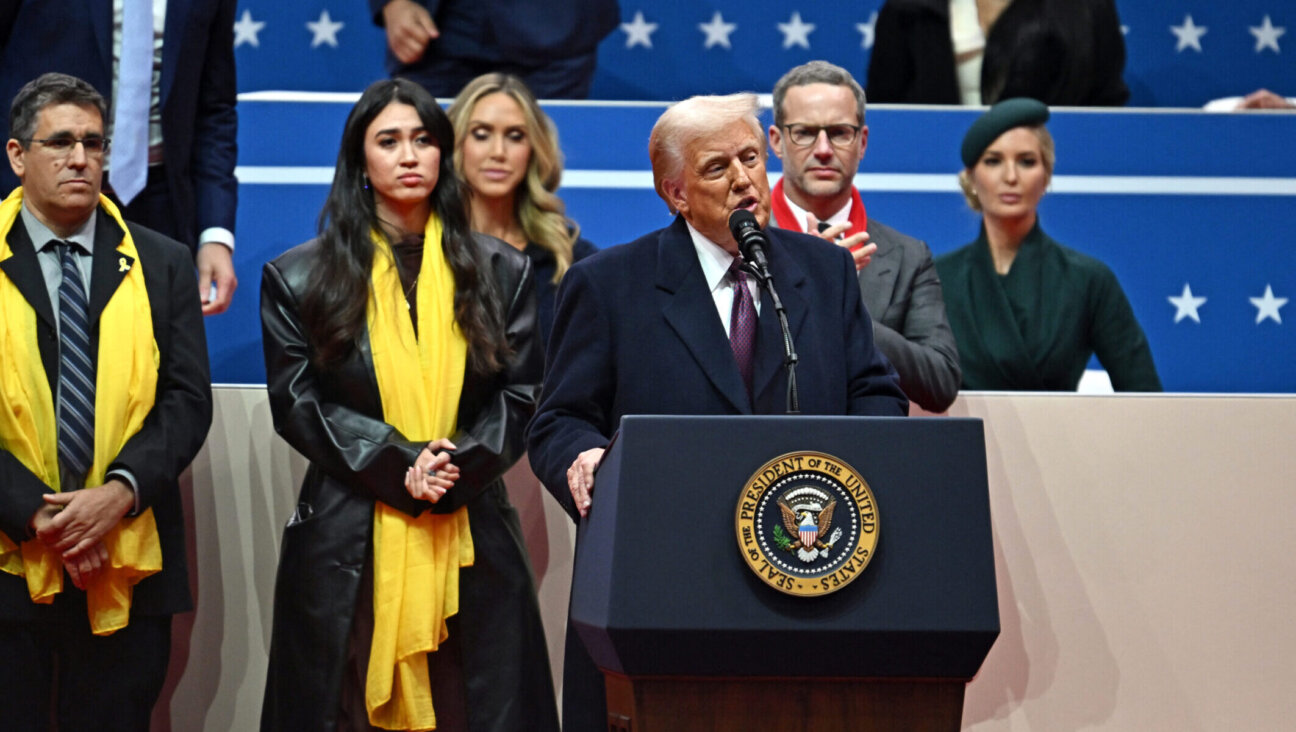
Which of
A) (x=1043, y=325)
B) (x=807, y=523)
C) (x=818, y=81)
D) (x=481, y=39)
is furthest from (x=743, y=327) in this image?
Answer: (x=481, y=39)

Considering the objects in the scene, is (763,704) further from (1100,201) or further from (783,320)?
(1100,201)

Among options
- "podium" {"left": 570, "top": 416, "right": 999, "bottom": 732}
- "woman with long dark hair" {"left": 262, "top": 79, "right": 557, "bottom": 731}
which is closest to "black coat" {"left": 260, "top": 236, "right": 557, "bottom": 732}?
"woman with long dark hair" {"left": 262, "top": 79, "right": 557, "bottom": 731}

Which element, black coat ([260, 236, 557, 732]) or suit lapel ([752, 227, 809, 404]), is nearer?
suit lapel ([752, 227, 809, 404])

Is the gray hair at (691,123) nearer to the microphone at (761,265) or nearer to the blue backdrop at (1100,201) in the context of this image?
the microphone at (761,265)

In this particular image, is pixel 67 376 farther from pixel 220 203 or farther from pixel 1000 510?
pixel 1000 510

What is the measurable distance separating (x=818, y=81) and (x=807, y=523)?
1700 mm

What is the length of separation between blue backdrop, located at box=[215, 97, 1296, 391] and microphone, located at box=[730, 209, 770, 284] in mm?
2405

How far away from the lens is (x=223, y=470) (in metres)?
3.01

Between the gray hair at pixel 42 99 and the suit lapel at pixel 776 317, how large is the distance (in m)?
1.44

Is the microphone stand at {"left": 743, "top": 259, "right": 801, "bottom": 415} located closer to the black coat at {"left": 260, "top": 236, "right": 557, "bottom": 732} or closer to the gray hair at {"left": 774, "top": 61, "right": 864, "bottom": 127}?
the black coat at {"left": 260, "top": 236, "right": 557, "bottom": 732}

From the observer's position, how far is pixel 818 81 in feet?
10.0

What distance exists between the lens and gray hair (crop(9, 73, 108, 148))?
2723 millimetres

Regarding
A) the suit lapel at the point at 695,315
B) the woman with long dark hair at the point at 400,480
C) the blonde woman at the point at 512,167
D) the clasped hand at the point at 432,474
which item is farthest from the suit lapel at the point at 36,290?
the suit lapel at the point at 695,315

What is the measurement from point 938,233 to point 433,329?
2053mm
